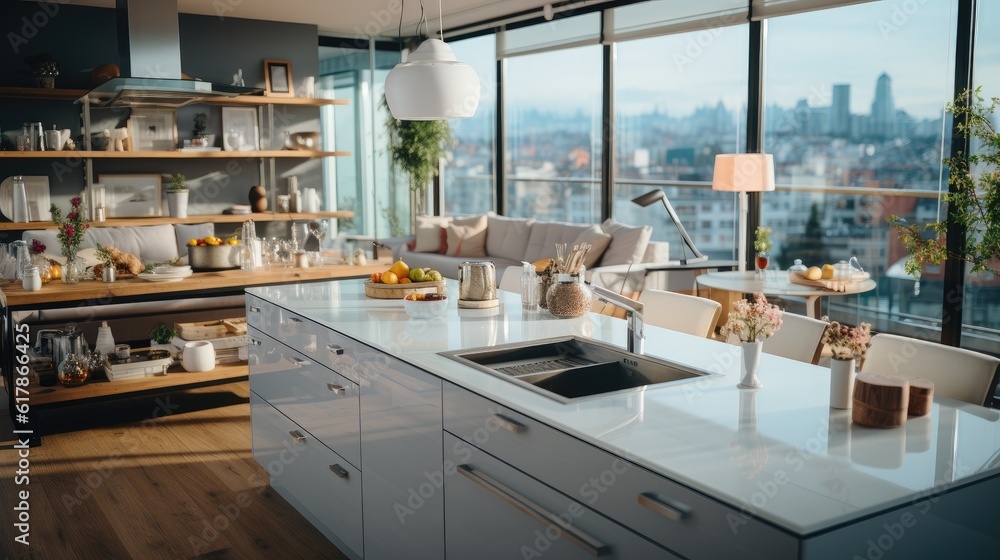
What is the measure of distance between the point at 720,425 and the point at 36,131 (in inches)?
258

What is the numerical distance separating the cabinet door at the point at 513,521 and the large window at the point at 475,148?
22.8 feet

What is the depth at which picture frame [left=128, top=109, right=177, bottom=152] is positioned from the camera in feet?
23.8

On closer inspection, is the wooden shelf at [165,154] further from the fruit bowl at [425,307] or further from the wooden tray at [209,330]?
the fruit bowl at [425,307]

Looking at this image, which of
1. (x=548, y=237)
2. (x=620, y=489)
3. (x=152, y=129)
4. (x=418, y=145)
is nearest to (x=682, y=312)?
(x=620, y=489)

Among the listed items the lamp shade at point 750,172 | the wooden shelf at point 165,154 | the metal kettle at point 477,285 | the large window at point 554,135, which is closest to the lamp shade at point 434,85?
the metal kettle at point 477,285

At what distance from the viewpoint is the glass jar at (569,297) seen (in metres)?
2.85

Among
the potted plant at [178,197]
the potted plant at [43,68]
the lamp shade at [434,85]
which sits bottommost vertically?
the potted plant at [178,197]

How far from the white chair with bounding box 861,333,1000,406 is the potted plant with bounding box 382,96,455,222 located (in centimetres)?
699

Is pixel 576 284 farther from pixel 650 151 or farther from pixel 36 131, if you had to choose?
pixel 36 131

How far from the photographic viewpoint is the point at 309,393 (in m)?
2.91

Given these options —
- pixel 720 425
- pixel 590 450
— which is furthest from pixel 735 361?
pixel 590 450

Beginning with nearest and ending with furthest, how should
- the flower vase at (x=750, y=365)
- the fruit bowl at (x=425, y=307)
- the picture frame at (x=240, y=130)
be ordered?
the flower vase at (x=750, y=365) < the fruit bowl at (x=425, y=307) < the picture frame at (x=240, y=130)

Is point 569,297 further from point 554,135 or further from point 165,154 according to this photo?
point 554,135

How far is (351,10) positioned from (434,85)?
17.5 feet
